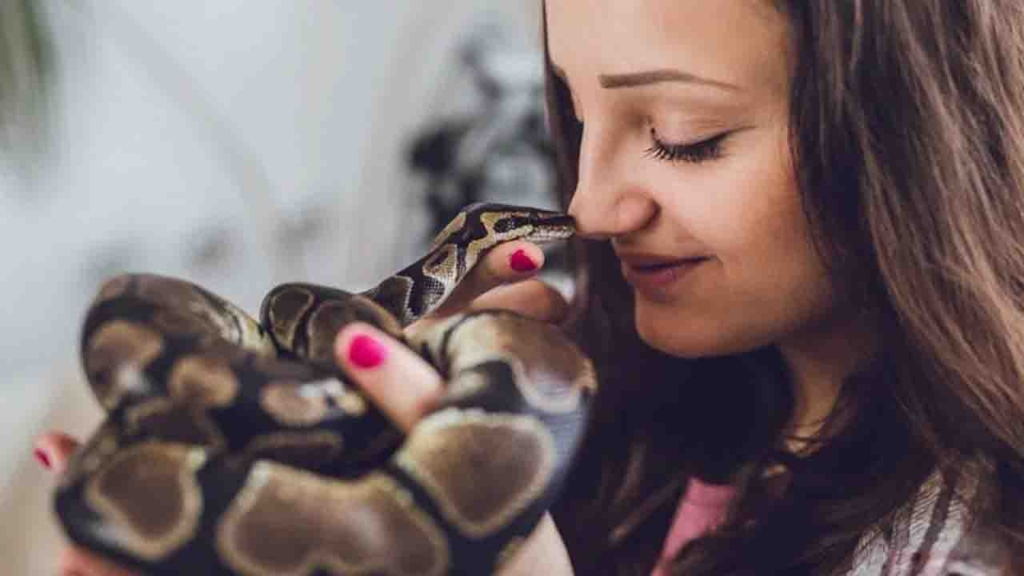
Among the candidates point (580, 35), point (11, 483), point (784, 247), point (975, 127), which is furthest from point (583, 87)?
point (11, 483)

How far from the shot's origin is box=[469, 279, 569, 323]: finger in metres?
1.20

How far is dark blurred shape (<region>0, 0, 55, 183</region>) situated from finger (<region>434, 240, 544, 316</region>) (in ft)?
1.65

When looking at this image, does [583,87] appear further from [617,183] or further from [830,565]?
[830,565]

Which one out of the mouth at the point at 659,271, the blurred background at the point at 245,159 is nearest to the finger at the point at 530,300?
the mouth at the point at 659,271

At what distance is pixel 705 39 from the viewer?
0.86 m

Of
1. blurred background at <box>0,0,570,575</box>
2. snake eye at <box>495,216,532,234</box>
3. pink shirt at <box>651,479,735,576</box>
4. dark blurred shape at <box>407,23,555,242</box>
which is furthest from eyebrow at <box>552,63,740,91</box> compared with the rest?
dark blurred shape at <box>407,23,555,242</box>

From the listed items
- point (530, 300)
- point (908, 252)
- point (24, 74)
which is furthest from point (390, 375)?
point (24, 74)

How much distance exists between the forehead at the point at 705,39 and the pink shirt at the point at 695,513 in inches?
18.7

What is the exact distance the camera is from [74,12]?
1653 mm

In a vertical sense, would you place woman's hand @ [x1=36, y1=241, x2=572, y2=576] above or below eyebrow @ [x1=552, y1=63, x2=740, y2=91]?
below

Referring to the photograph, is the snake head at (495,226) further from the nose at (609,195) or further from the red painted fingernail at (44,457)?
the red painted fingernail at (44,457)

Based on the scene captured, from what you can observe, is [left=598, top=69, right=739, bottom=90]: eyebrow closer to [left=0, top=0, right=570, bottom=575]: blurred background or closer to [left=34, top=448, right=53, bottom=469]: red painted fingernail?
[left=34, top=448, right=53, bottom=469]: red painted fingernail

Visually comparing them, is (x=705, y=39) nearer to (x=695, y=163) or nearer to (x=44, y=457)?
(x=695, y=163)

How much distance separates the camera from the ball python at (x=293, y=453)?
61 centimetres
